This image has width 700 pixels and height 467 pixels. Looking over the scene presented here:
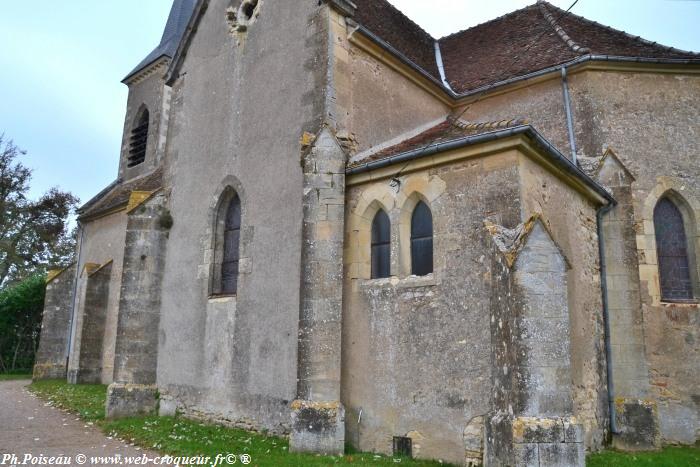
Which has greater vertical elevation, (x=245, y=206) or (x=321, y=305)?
(x=245, y=206)

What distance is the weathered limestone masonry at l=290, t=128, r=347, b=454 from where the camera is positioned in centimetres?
758

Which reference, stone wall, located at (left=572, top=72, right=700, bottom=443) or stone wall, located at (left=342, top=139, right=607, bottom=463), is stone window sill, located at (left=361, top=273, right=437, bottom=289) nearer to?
stone wall, located at (left=342, top=139, right=607, bottom=463)

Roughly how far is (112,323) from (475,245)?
44.1 ft

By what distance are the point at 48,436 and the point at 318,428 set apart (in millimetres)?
4841

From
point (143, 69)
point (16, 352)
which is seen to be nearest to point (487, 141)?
point (143, 69)

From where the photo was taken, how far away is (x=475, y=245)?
7191 millimetres

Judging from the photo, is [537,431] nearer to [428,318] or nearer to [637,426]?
[428,318]

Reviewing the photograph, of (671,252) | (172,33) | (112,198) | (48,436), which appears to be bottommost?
(48,436)

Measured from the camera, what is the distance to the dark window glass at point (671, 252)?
9727 mm

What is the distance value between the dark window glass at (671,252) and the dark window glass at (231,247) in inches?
309

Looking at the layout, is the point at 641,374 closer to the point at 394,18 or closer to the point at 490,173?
the point at 490,173

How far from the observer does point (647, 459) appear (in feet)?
24.8

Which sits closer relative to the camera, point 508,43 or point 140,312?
point 140,312

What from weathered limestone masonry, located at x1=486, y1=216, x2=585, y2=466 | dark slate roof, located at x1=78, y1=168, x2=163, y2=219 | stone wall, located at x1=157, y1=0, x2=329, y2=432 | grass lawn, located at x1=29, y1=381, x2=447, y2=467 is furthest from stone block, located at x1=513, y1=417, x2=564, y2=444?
dark slate roof, located at x1=78, y1=168, x2=163, y2=219
